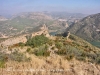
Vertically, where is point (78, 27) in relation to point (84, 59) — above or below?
below

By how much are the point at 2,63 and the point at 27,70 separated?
1.23 meters

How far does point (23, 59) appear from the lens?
8133 mm

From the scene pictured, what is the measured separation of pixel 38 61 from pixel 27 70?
3.24 ft

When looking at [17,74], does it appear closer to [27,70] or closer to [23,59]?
[27,70]

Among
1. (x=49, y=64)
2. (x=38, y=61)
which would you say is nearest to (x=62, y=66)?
(x=49, y=64)

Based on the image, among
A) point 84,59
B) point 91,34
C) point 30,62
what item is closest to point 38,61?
point 30,62

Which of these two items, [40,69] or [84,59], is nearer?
[40,69]

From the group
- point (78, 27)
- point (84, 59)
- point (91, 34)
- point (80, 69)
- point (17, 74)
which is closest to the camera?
point (17, 74)

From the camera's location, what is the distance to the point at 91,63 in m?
8.47

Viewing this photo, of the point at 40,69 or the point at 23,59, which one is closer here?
the point at 40,69

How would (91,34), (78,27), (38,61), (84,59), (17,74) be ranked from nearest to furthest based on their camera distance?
(17,74)
(38,61)
(84,59)
(91,34)
(78,27)

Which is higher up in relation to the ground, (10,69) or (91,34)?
(10,69)

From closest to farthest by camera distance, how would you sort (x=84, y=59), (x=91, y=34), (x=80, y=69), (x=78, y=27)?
(x=80, y=69)
(x=84, y=59)
(x=91, y=34)
(x=78, y=27)

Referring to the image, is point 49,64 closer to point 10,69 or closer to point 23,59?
point 23,59
